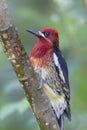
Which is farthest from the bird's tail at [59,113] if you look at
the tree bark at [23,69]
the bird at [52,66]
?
the tree bark at [23,69]

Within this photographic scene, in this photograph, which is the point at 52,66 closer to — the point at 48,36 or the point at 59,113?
the point at 48,36

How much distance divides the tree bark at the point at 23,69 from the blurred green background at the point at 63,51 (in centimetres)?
67

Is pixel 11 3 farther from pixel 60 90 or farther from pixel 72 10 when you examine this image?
pixel 60 90

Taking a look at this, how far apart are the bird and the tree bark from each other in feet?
2.89

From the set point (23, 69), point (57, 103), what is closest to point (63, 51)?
point (57, 103)

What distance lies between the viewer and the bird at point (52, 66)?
2805mm

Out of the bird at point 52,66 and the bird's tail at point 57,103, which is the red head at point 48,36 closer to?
the bird at point 52,66

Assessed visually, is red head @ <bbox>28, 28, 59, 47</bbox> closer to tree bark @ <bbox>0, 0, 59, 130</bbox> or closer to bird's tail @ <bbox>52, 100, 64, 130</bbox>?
bird's tail @ <bbox>52, 100, 64, 130</bbox>

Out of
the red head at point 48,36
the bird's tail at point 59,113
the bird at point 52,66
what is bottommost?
the bird's tail at point 59,113

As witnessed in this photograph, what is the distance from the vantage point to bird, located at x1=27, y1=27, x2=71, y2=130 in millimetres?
2805

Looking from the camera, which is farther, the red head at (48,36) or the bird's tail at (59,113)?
the red head at (48,36)

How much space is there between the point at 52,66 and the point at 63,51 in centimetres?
18

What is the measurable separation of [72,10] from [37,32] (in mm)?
220

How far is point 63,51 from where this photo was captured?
279 centimetres
